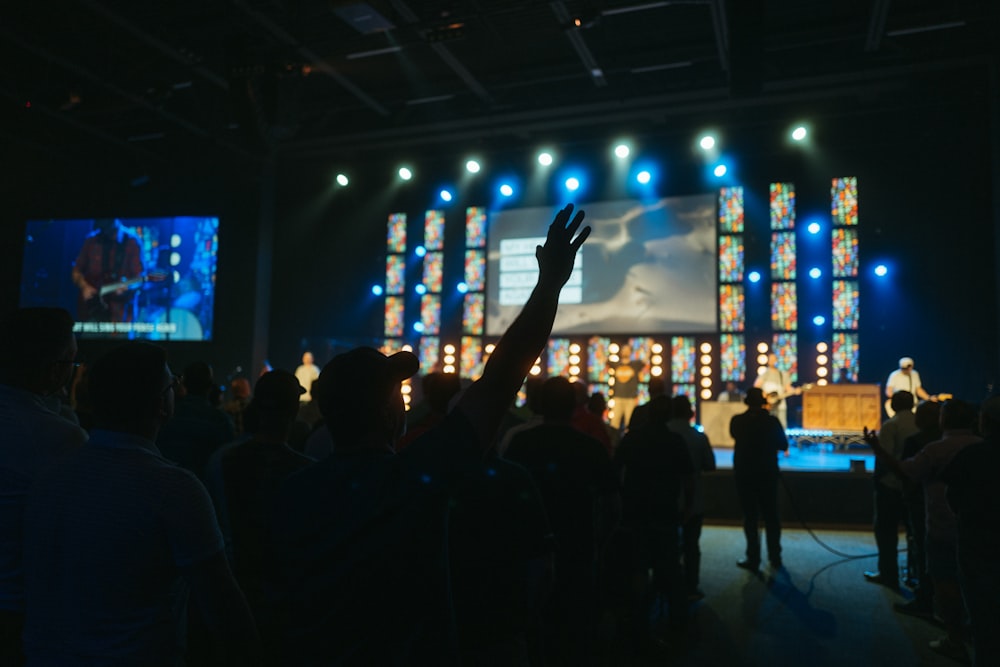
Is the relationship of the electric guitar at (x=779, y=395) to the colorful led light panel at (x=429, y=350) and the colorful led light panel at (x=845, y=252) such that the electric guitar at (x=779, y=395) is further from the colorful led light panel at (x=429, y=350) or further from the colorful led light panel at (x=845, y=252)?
the colorful led light panel at (x=429, y=350)

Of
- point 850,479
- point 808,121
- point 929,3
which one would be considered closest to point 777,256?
point 808,121

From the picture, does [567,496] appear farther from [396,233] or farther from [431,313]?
[396,233]

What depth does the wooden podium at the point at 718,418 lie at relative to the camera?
1075cm

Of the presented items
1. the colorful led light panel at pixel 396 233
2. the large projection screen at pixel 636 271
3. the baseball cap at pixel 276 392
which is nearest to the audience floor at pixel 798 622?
the baseball cap at pixel 276 392

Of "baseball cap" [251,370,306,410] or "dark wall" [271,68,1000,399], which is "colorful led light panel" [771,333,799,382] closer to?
"dark wall" [271,68,1000,399]

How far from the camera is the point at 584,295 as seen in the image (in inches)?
541

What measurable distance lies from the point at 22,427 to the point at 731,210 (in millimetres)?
12873

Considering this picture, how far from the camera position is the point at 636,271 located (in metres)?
13.5

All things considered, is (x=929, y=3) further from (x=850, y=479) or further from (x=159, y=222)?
(x=159, y=222)

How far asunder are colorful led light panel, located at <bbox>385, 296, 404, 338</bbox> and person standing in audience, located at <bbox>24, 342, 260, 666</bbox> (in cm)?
1365

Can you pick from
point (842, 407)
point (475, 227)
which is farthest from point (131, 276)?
point (842, 407)

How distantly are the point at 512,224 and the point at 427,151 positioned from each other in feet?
7.42

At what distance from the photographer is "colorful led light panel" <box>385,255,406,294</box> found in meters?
15.2

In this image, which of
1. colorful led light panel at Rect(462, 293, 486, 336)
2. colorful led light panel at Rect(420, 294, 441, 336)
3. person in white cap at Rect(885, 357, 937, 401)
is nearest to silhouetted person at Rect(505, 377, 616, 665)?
person in white cap at Rect(885, 357, 937, 401)
